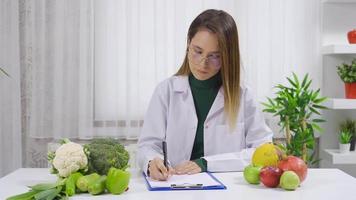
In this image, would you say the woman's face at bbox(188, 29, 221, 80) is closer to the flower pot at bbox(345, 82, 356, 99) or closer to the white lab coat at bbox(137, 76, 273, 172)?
Answer: the white lab coat at bbox(137, 76, 273, 172)

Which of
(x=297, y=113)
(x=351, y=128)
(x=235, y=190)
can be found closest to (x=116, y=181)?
(x=235, y=190)

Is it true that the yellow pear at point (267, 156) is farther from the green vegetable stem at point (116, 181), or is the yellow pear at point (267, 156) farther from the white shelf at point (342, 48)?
the white shelf at point (342, 48)

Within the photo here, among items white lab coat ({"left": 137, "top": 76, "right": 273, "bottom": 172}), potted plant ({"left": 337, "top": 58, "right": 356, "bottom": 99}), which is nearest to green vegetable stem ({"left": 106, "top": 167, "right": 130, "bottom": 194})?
white lab coat ({"left": 137, "top": 76, "right": 273, "bottom": 172})

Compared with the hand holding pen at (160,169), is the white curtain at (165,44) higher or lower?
higher

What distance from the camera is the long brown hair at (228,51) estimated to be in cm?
213

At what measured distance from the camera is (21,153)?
3.70 meters

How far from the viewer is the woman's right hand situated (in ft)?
5.86

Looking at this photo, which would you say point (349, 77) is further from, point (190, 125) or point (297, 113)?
point (190, 125)

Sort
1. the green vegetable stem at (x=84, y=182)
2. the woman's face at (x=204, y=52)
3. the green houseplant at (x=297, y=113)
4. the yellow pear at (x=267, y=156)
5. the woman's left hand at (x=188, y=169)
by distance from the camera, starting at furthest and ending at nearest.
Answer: the green houseplant at (x=297, y=113), the woman's face at (x=204, y=52), the woman's left hand at (x=188, y=169), the yellow pear at (x=267, y=156), the green vegetable stem at (x=84, y=182)

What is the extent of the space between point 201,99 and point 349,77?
1.58m

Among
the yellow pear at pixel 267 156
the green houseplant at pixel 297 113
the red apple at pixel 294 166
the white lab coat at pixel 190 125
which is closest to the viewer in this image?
the red apple at pixel 294 166

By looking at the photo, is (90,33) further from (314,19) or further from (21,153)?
(314,19)

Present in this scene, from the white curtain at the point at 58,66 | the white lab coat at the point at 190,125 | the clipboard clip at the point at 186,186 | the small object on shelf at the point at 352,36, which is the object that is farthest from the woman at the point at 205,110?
the small object on shelf at the point at 352,36

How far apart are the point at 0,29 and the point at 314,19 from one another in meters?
2.18
